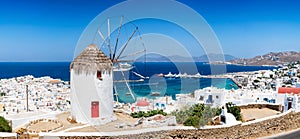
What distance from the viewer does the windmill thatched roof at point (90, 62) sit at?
29.3ft

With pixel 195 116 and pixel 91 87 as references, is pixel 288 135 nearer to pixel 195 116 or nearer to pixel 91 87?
pixel 195 116

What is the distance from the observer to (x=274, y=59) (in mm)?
122875

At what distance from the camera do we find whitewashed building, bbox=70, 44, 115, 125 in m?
8.92

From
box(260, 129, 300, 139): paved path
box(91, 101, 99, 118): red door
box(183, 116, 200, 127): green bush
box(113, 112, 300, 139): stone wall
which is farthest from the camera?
box(260, 129, 300, 139): paved path

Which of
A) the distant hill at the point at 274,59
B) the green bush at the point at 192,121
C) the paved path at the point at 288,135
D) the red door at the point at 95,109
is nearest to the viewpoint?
the green bush at the point at 192,121

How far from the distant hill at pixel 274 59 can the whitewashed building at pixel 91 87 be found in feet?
349

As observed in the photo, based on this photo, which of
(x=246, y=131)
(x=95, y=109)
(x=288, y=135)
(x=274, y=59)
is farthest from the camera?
(x=274, y=59)

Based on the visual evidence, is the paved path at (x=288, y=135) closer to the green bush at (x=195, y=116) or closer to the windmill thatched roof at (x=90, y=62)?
the green bush at (x=195, y=116)

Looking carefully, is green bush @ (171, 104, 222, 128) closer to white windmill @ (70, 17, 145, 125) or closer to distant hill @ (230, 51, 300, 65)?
white windmill @ (70, 17, 145, 125)

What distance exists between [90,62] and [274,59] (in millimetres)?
126319

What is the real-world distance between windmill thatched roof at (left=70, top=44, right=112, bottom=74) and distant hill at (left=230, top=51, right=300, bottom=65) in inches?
4190

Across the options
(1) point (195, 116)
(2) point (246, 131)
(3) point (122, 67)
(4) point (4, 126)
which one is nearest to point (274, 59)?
(2) point (246, 131)

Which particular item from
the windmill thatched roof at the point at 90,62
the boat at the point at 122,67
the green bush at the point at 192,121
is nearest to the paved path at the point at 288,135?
the green bush at the point at 192,121

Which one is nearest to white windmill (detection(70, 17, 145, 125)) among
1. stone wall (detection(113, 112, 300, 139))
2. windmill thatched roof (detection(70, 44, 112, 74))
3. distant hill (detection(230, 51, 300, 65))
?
windmill thatched roof (detection(70, 44, 112, 74))
